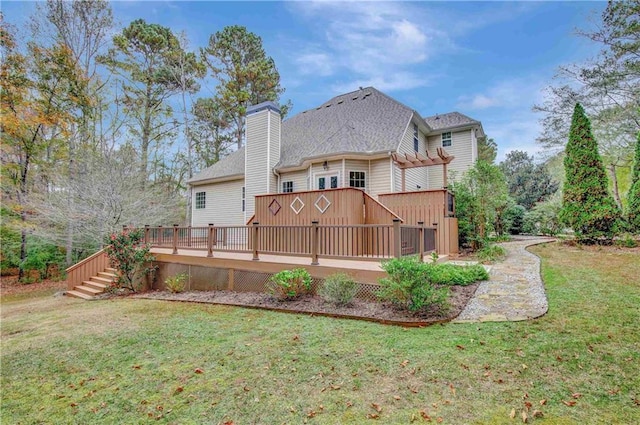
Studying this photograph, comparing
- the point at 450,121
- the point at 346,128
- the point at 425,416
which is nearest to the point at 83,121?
the point at 346,128

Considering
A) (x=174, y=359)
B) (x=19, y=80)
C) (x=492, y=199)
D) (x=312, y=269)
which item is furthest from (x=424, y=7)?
(x=19, y=80)

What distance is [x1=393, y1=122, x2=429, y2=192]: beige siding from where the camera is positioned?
38.2 ft

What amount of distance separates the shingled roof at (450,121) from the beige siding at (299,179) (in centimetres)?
701

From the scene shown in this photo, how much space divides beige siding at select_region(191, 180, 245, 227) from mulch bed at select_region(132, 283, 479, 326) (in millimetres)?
7708

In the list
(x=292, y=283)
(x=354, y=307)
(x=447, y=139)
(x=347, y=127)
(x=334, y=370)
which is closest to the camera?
(x=334, y=370)

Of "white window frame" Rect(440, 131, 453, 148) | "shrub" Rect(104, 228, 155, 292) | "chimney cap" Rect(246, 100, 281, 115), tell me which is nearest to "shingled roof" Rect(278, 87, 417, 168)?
"chimney cap" Rect(246, 100, 281, 115)

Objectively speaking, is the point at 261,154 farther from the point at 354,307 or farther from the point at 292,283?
the point at 354,307

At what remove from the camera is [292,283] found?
251 inches

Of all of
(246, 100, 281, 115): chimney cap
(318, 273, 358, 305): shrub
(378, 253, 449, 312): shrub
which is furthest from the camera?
(246, 100, 281, 115): chimney cap

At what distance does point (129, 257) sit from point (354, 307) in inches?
313

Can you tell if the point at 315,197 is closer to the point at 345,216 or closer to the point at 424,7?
the point at 345,216

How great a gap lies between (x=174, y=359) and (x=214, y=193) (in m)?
13.0

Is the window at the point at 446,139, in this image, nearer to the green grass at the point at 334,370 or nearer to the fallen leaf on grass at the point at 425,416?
the green grass at the point at 334,370

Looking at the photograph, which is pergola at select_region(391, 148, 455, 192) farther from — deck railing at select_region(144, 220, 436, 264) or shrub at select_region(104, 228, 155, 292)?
shrub at select_region(104, 228, 155, 292)
